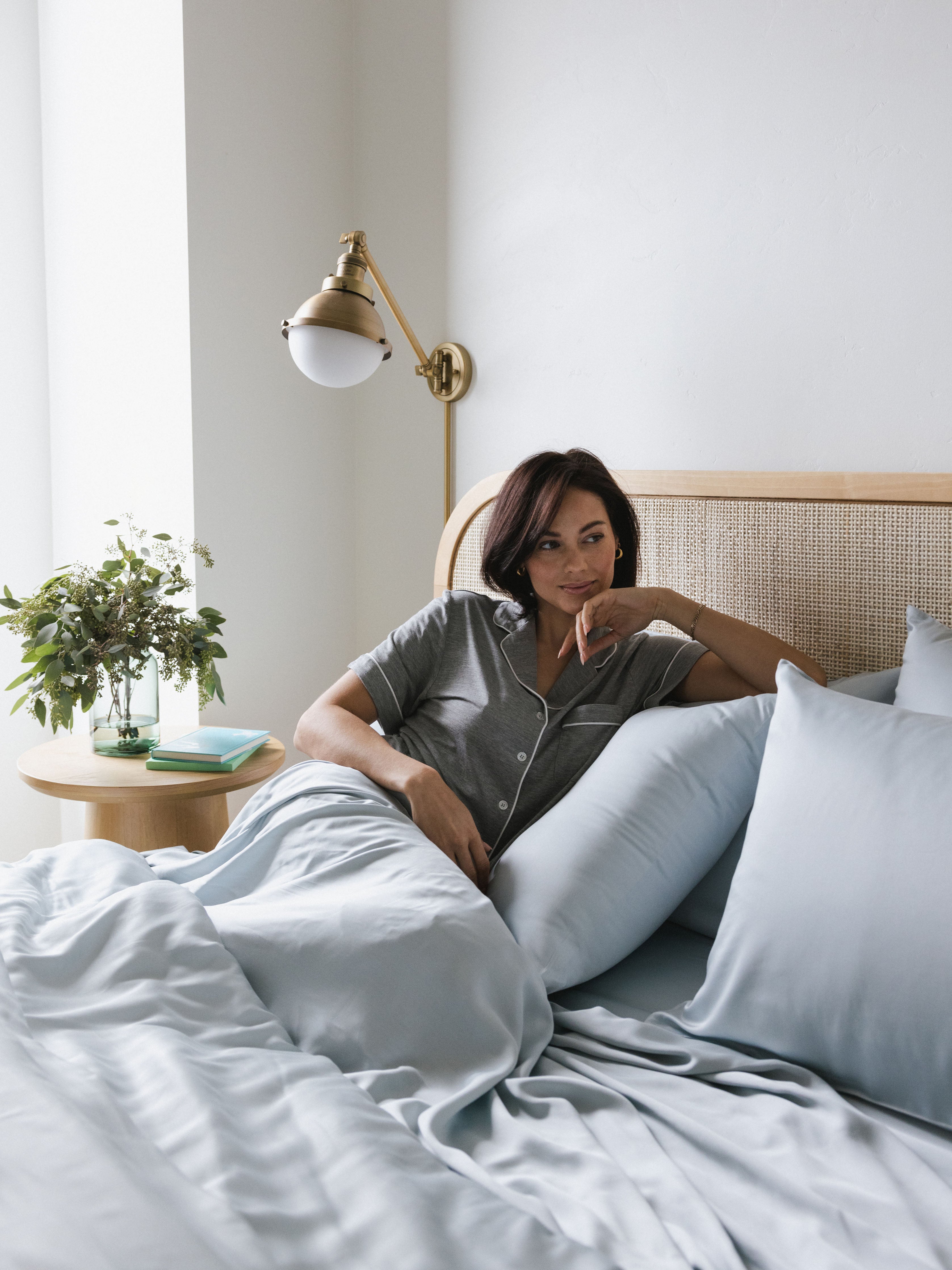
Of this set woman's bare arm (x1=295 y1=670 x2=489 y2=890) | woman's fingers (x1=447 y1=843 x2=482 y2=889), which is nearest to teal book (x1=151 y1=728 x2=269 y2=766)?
woman's bare arm (x1=295 y1=670 x2=489 y2=890)

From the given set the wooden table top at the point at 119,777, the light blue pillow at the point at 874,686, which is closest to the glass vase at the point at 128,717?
the wooden table top at the point at 119,777

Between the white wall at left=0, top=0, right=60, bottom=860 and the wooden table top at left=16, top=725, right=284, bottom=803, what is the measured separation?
0.62 meters

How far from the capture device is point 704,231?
1851 mm

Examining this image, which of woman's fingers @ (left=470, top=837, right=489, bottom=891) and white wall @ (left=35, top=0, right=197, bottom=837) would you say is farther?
white wall @ (left=35, top=0, right=197, bottom=837)

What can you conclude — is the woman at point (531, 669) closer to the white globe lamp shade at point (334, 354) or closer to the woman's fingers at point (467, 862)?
the woman's fingers at point (467, 862)

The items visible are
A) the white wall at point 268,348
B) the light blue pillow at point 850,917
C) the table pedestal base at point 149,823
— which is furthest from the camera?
the white wall at point 268,348

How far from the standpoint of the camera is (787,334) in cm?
175

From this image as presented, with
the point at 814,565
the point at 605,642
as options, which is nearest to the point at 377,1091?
the point at 605,642

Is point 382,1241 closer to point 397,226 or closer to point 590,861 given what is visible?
point 590,861

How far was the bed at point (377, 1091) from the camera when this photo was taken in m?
0.69

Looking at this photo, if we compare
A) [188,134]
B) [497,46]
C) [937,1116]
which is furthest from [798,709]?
[188,134]

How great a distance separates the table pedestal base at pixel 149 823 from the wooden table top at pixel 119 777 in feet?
0.17

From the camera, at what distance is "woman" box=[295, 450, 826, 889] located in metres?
1.57

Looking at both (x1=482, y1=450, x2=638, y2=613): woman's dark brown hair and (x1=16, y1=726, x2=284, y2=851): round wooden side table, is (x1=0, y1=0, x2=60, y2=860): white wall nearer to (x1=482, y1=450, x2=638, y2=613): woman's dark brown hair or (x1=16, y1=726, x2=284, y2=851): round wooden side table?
(x1=16, y1=726, x2=284, y2=851): round wooden side table
